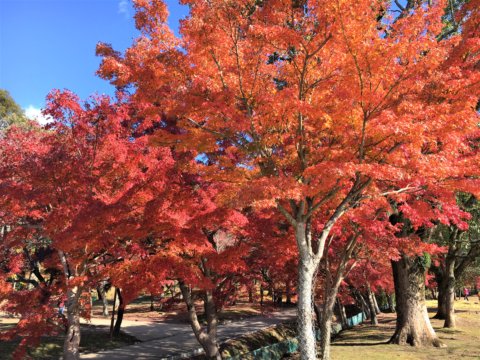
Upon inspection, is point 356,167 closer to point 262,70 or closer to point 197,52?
point 262,70

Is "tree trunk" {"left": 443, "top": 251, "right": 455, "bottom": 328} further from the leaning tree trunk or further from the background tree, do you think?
the background tree

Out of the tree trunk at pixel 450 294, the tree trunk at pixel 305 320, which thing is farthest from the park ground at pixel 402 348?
the tree trunk at pixel 305 320

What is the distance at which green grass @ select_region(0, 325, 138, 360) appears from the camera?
1497 centimetres

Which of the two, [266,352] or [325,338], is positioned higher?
[325,338]

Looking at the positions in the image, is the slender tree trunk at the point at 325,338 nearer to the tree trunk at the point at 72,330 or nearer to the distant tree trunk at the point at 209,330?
the distant tree trunk at the point at 209,330

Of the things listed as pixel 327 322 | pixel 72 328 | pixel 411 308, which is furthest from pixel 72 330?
pixel 411 308

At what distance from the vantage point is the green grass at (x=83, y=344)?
14969 millimetres

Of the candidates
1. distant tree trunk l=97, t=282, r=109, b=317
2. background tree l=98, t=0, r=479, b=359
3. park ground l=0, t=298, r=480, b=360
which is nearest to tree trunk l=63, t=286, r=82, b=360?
background tree l=98, t=0, r=479, b=359

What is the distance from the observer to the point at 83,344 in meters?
17.7

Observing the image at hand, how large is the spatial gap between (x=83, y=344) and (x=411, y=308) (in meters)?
15.0

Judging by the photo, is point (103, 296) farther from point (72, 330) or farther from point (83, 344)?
point (72, 330)

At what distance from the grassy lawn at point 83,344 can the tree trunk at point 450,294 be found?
1667 centimetres

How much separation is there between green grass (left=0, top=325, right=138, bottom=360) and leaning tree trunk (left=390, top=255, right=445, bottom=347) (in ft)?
43.2

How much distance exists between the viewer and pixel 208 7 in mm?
7883
